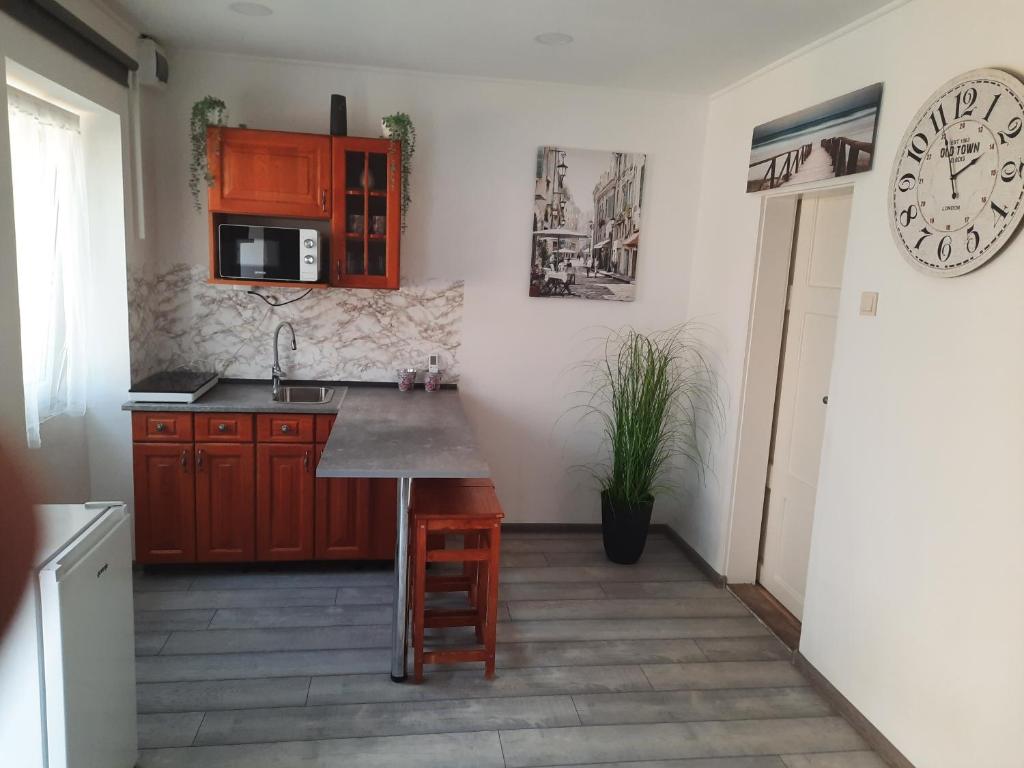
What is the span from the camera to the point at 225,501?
3506 mm

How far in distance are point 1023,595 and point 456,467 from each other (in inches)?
69.7

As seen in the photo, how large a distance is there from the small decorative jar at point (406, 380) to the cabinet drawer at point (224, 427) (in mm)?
846

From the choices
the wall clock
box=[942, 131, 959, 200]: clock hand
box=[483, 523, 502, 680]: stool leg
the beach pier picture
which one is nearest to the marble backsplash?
box=[483, 523, 502, 680]: stool leg

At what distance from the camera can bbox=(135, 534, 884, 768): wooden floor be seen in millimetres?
2424

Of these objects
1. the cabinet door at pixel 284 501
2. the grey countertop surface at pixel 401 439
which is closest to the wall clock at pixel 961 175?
the grey countertop surface at pixel 401 439

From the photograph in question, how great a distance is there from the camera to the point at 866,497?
8.63ft

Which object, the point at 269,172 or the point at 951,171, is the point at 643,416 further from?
the point at 269,172

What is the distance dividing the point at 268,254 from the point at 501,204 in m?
1.30

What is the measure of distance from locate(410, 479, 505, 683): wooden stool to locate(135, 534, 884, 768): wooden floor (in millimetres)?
131

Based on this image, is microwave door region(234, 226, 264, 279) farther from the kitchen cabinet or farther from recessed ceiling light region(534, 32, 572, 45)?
recessed ceiling light region(534, 32, 572, 45)

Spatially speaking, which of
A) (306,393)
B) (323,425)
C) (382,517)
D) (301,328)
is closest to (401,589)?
(382,517)

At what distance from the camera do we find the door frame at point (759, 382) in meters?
3.45

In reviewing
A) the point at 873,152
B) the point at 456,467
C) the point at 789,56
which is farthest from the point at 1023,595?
the point at 789,56

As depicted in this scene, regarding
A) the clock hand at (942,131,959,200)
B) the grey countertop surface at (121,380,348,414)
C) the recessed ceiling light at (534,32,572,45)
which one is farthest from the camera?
the grey countertop surface at (121,380,348,414)
